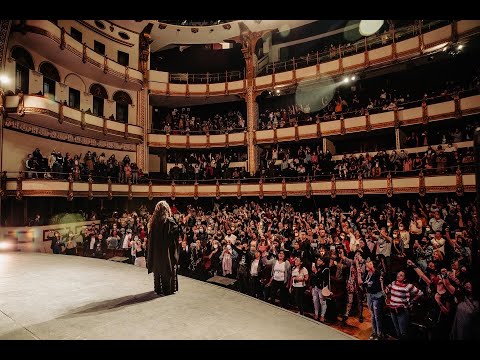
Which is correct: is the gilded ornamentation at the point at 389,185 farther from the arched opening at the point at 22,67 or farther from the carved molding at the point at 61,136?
the arched opening at the point at 22,67

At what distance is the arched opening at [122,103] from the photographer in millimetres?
21342

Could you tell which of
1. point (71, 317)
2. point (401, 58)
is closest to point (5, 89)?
point (71, 317)

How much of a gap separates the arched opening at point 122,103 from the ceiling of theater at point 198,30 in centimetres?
489

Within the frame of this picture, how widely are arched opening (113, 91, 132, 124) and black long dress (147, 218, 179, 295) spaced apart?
17423 millimetres

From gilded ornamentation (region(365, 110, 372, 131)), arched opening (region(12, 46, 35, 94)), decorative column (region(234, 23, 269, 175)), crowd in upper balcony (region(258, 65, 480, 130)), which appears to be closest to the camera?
arched opening (region(12, 46, 35, 94))

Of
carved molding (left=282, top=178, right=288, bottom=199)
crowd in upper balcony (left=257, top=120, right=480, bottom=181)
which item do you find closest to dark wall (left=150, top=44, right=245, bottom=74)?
crowd in upper balcony (left=257, top=120, right=480, bottom=181)

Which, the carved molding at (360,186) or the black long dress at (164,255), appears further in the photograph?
the carved molding at (360,186)

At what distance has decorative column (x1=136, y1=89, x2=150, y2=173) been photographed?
851 inches

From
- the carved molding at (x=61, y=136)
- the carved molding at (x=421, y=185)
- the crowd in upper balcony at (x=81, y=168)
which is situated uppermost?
the carved molding at (x=61, y=136)

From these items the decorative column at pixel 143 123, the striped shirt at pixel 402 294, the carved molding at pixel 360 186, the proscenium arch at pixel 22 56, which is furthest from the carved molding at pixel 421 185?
the proscenium arch at pixel 22 56

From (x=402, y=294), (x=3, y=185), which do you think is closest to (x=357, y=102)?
(x=402, y=294)

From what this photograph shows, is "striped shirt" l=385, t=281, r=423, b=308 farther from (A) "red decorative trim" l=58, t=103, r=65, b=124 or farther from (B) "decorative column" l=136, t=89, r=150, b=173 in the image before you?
(B) "decorative column" l=136, t=89, r=150, b=173

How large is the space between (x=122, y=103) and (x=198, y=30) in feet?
25.6

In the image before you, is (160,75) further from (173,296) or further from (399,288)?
(399,288)
